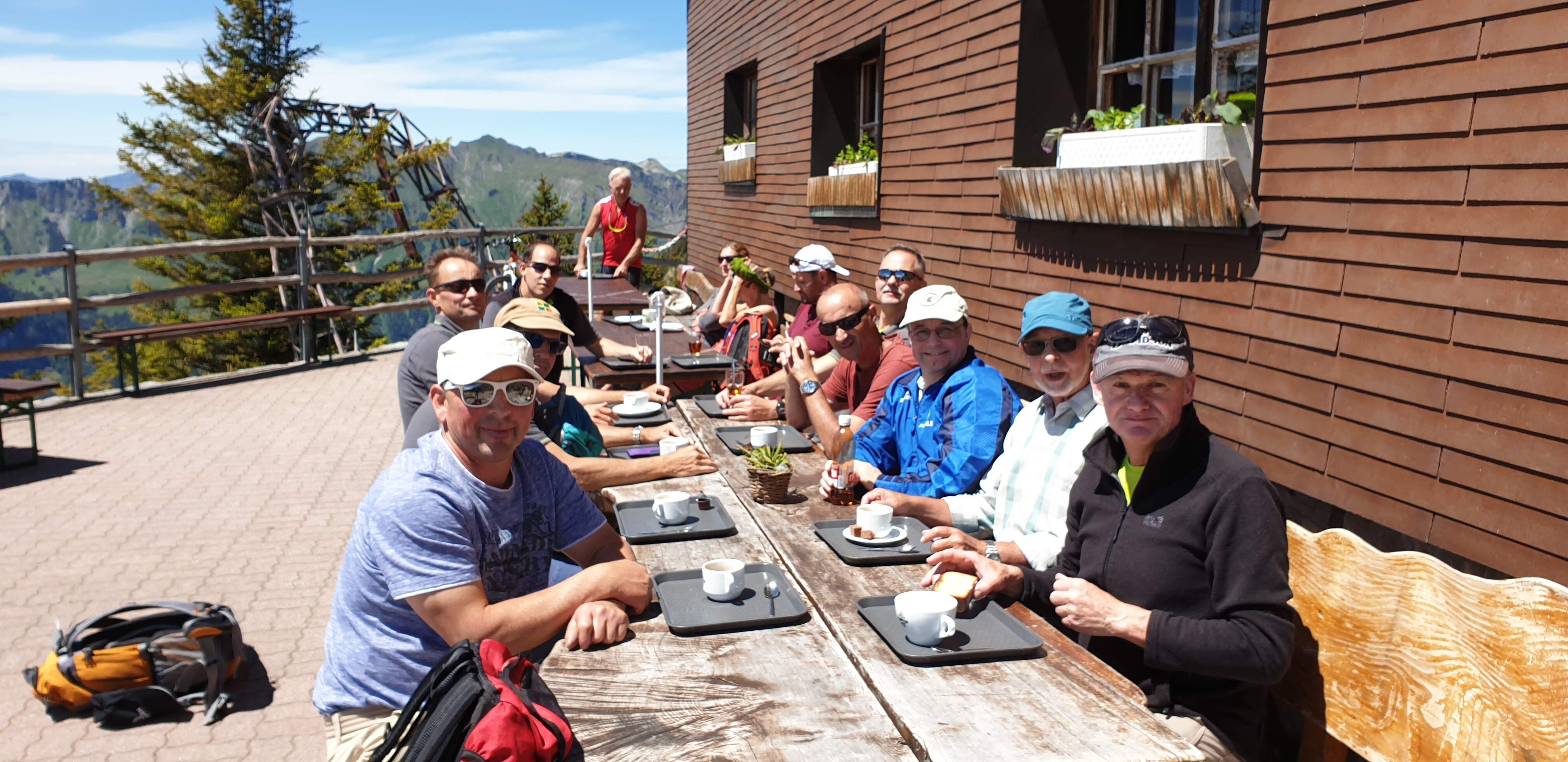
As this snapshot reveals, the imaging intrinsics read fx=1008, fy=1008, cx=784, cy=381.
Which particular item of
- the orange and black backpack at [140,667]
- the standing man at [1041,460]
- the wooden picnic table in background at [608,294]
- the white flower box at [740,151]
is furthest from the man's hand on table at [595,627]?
the white flower box at [740,151]

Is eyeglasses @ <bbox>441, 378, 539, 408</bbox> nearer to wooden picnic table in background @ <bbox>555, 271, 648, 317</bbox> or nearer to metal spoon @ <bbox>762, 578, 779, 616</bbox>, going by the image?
metal spoon @ <bbox>762, 578, 779, 616</bbox>

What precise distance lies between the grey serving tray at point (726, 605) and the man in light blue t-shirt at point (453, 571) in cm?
10

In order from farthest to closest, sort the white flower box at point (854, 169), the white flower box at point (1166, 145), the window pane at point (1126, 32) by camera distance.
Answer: the white flower box at point (854, 169), the window pane at point (1126, 32), the white flower box at point (1166, 145)

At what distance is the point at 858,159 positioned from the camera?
9.00 metres

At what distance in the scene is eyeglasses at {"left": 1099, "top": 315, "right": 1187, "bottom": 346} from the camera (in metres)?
2.41

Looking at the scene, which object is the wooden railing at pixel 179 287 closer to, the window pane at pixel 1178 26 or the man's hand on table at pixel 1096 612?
the window pane at pixel 1178 26

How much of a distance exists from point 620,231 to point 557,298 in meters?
4.83

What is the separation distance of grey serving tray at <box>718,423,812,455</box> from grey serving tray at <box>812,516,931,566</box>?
959 millimetres

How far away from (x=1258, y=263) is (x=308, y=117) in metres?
35.4

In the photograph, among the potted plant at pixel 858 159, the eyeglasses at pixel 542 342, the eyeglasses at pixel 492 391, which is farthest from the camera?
the potted plant at pixel 858 159

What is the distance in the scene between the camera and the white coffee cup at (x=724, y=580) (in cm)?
249

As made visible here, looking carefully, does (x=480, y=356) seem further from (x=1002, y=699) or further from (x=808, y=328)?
(x=808, y=328)

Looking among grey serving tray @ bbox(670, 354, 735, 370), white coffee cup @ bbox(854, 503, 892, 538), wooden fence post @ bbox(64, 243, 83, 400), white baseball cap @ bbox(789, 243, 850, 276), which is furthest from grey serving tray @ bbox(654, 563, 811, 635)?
wooden fence post @ bbox(64, 243, 83, 400)

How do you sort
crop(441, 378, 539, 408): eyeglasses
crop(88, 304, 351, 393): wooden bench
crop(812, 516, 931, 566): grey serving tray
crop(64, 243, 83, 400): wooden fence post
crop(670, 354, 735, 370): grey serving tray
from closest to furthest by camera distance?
1. crop(441, 378, 539, 408): eyeglasses
2. crop(812, 516, 931, 566): grey serving tray
3. crop(670, 354, 735, 370): grey serving tray
4. crop(64, 243, 83, 400): wooden fence post
5. crop(88, 304, 351, 393): wooden bench
